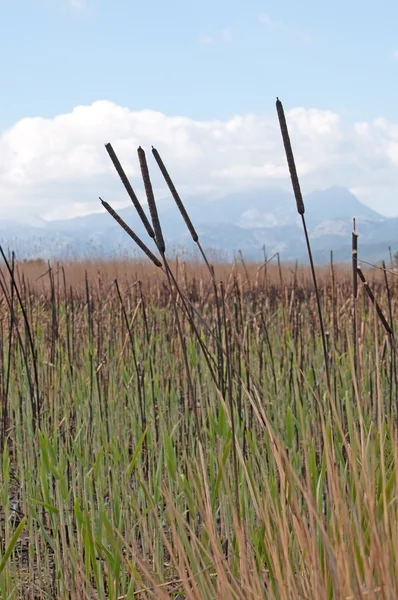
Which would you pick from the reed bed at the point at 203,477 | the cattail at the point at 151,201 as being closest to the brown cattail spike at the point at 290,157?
the reed bed at the point at 203,477

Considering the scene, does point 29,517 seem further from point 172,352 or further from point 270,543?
point 172,352

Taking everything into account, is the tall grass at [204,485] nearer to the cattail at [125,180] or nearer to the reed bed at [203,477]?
the reed bed at [203,477]

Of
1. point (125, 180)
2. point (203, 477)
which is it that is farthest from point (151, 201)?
point (203, 477)

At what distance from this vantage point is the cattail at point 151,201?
1.18 m

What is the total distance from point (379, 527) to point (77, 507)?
81 cm

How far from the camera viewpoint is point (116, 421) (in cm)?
269

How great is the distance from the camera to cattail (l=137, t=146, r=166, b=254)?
1.18 m

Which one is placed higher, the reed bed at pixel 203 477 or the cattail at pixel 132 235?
the cattail at pixel 132 235

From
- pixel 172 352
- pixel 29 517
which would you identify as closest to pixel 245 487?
pixel 29 517

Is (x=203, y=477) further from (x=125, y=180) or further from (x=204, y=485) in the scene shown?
(x=125, y=180)

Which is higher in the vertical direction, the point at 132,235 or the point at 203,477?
the point at 132,235

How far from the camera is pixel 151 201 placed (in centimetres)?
122

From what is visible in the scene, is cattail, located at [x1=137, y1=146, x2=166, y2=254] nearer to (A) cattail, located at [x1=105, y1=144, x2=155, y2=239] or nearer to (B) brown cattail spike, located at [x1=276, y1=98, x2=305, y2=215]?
(A) cattail, located at [x1=105, y1=144, x2=155, y2=239]

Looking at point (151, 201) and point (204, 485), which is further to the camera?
point (204, 485)
